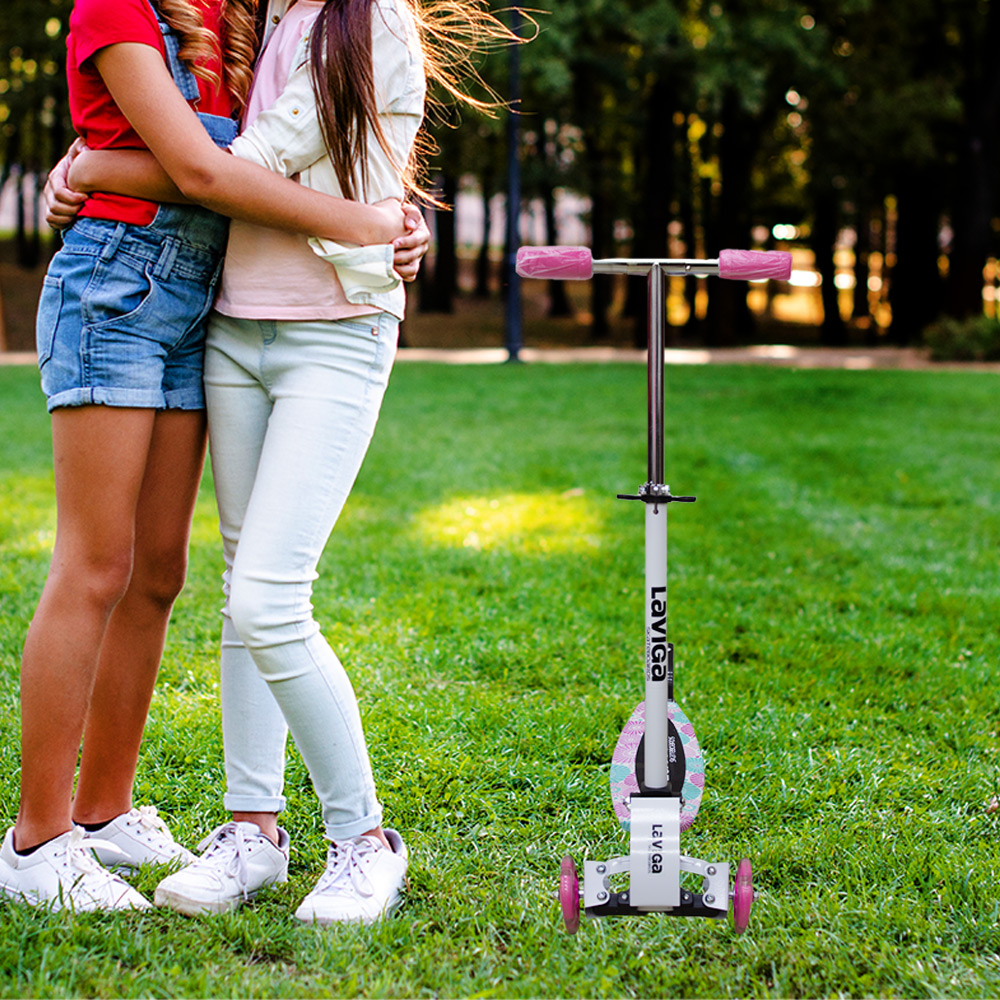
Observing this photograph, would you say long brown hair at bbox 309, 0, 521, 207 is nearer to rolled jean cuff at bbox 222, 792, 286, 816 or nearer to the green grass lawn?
rolled jean cuff at bbox 222, 792, 286, 816

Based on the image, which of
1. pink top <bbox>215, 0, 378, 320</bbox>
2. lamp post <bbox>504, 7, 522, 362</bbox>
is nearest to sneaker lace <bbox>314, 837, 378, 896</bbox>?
pink top <bbox>215, 0, 378, 320</bbox>

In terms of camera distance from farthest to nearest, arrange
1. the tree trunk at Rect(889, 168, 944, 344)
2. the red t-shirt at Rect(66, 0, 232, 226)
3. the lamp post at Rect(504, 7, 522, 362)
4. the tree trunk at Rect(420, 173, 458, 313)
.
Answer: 1. the tree trunk at Rect(420, 173, 458, 313)
2. the tree trunk at Rect(889, 168, 944, 344)
3. the lamp post at Rect(504, 7, 522, 362)
4. the red t-shirt at Rect(66, 0, 232, 226)

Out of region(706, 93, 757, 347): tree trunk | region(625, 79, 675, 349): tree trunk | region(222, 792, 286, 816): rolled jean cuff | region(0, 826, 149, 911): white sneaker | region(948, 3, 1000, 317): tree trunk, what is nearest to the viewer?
region(0, 826, 149, 911): white sneaker

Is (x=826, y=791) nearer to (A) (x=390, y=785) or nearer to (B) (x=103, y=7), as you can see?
(A) (x=390, y=785)

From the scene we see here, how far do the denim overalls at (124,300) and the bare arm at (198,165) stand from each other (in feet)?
0.34

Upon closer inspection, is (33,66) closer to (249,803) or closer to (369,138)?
(369,138)

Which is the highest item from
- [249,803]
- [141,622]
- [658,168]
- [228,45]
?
[658,168]

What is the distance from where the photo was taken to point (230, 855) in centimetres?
234

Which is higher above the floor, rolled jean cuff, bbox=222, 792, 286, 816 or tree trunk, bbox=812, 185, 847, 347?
tree trunk, bbox=812, 185, 847, 347

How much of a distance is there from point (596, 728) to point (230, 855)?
1356 millimetres

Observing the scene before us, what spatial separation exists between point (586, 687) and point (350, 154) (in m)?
2.14

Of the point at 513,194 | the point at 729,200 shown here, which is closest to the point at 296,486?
the point at 513,194

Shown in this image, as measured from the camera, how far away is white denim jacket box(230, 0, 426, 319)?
6.97ft

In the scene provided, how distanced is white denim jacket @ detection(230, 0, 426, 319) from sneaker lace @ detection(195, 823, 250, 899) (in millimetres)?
1096
